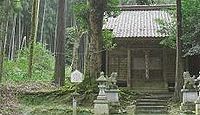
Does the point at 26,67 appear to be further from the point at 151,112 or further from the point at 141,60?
the point at 151,112

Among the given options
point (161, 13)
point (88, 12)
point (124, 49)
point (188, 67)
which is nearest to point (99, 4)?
point (88, 12)

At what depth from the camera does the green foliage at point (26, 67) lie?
23312 millimetres

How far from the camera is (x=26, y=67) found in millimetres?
25312

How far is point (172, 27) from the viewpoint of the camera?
1778cm

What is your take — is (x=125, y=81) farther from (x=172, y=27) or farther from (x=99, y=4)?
(x=99, y=4)

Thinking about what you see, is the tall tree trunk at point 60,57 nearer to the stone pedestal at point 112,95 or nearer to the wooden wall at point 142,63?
the wooden wall at point 142,63

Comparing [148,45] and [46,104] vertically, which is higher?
[148,45]

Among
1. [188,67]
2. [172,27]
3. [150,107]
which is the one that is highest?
[172,27]

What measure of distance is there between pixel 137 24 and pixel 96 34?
815 cm

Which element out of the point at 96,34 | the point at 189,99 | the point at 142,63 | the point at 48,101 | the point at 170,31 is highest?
the point at 170,31

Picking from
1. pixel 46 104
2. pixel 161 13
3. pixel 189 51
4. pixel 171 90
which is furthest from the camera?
pixel 161 13

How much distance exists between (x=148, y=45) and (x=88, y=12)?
6.33 metres

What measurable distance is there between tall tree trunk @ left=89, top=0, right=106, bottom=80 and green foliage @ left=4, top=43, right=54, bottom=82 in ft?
24.4

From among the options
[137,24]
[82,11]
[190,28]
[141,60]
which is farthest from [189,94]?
[137,24]
